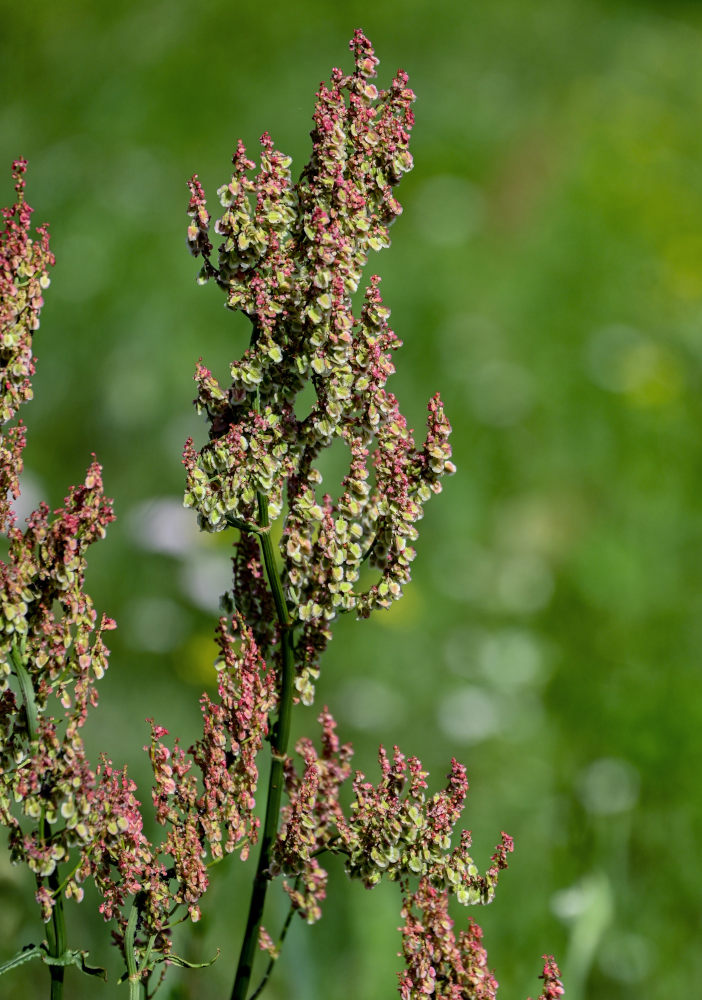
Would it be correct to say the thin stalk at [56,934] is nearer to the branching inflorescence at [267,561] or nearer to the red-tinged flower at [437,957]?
the branching inflorescence at [267,561]

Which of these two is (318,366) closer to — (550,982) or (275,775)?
(275,775)

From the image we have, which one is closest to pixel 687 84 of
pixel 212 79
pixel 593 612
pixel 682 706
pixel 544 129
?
pixel 544 129

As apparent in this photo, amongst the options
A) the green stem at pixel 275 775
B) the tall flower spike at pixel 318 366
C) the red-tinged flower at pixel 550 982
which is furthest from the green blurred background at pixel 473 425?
the red-tinged flower at pixel 550 982

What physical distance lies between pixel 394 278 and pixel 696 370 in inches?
61.2

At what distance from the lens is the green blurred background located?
2.68 meters

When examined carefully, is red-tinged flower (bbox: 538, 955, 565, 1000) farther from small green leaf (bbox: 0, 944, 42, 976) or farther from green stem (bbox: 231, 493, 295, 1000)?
small green leaf (bbox: 0, 944, 42, 976)

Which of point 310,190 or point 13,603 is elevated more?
point 310,190

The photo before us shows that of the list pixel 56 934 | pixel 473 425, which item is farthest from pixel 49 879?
pixel 473 425

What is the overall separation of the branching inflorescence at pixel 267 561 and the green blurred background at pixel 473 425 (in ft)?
0.98

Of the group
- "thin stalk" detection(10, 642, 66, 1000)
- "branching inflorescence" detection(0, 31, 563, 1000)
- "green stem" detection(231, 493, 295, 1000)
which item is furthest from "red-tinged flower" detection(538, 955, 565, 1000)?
"thin stalk" detection(10, 642, 66, 1000)

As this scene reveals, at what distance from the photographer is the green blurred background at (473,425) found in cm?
268

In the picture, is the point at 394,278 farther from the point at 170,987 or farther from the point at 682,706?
the point at 170,987

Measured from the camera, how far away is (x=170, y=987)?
1.96 meters

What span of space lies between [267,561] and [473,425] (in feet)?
11.0
